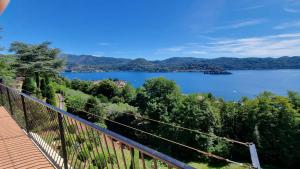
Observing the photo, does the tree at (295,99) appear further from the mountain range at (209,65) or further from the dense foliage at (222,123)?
the mountain range at (209,65)

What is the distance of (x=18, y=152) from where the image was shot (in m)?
3.17

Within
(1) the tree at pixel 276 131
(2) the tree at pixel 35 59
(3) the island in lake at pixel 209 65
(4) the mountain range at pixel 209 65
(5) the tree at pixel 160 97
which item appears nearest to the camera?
(1) the tree at pixel 276 131

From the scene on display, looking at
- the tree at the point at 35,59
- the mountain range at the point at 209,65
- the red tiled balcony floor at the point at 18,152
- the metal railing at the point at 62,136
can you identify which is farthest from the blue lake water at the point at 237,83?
the metal railing at the point at 62,136

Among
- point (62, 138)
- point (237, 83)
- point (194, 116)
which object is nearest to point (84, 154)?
point (62, 138)

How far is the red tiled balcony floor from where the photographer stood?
279 centimetres

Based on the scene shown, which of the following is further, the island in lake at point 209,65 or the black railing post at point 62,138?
the island in lake at point 209,65

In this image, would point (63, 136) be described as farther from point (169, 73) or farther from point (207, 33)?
point (169, 73)

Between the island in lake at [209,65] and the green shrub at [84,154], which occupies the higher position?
the green shrub at [84,154]

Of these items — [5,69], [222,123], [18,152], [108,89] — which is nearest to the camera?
[18,152]

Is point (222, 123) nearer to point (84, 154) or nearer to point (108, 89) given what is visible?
point (84, 154)

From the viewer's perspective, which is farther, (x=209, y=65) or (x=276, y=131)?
(x=209, y=65)

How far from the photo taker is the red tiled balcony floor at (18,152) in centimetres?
279

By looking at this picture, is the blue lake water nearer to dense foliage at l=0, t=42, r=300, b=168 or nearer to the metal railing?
dense foliage at l=0, t=42, r=300, b=168

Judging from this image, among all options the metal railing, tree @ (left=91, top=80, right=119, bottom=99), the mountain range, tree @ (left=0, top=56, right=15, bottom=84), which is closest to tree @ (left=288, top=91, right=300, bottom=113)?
the metal railing
